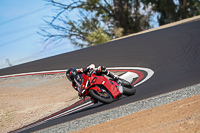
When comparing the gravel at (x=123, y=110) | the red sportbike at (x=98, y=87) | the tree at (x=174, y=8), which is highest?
the tree at (x=174, y=8)

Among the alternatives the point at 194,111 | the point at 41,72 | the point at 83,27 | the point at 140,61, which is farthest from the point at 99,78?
the point at 83,27

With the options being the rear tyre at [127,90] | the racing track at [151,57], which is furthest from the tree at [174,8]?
the rear tyre at [127,90]

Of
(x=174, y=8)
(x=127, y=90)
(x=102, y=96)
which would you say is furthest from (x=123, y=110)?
(x=174, y=8)

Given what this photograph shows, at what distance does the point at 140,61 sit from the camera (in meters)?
12.4

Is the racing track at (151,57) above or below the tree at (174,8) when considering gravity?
below

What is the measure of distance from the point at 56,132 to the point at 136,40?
11.0 meters

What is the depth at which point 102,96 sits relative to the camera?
6633mm

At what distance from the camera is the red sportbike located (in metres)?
6.60

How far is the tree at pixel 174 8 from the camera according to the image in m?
35.2

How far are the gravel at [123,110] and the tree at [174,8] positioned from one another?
102ft

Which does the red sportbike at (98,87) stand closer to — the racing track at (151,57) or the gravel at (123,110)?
the gravel at (123,110)

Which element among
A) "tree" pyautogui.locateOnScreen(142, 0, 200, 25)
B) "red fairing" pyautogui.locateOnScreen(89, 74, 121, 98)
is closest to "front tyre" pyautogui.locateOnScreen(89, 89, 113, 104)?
"red fairing" pyautogui.locateOnScreen(89, 74, 121, 98)

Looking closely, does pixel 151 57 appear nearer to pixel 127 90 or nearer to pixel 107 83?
pixel 127 90

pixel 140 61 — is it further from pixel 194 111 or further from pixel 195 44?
pixel 194 111
